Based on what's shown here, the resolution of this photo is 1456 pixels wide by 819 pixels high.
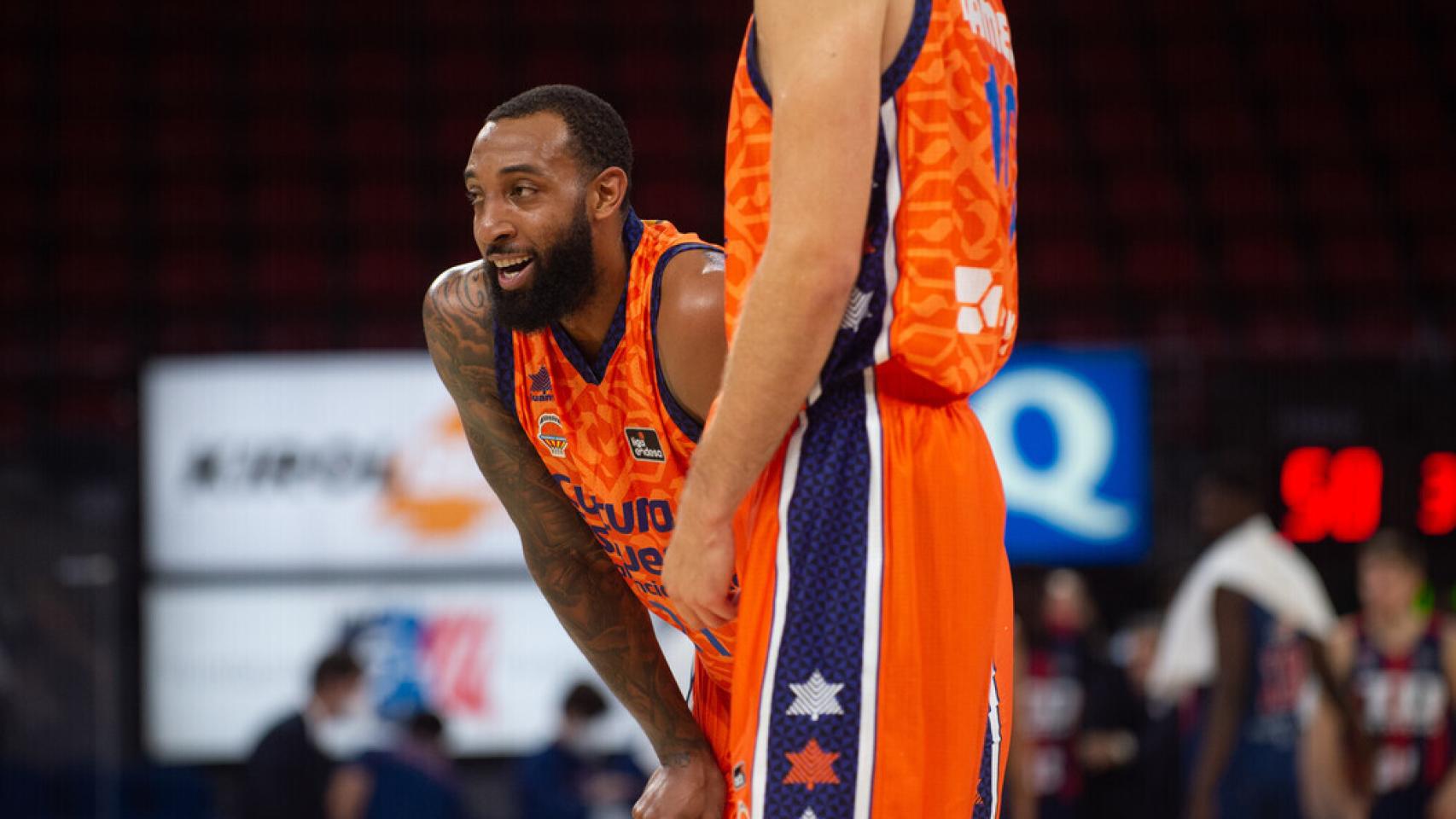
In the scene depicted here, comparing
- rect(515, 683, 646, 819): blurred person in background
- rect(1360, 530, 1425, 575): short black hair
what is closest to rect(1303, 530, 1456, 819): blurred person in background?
rect(1360, 530, 1425, 575): short black hair

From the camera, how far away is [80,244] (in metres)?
11.2

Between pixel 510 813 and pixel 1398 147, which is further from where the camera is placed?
pixel 1398 147

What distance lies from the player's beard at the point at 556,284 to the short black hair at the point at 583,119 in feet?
0.22

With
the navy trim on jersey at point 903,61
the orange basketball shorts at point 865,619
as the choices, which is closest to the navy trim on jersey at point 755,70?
the navy trim on jersey at point 903,61

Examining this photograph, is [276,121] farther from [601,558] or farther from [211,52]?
[601,558]

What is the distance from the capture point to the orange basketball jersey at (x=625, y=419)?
6.91 ft

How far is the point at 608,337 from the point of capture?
214 cm

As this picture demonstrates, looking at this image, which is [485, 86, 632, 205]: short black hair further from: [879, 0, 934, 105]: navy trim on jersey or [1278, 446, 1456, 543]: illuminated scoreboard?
[1278, 446, 1456, 543]: illuminated scoreboard

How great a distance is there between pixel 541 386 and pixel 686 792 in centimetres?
57

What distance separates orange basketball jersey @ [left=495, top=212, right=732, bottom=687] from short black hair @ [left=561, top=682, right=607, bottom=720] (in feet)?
18.0

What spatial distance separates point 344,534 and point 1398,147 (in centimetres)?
807

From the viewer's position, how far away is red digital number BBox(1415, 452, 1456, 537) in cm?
770

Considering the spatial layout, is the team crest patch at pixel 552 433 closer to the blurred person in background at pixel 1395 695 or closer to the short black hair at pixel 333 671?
the blurred person in background at pixel 1395 695

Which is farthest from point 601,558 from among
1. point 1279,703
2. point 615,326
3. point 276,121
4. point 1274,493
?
point 276,121
